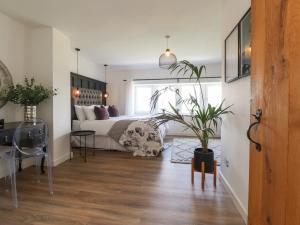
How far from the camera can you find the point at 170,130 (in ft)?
21.5

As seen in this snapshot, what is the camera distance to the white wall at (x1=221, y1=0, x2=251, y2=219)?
70.3 inches

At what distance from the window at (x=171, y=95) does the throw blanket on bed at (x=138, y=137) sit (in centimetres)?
224

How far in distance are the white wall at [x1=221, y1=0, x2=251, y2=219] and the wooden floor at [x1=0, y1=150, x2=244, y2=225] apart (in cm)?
22

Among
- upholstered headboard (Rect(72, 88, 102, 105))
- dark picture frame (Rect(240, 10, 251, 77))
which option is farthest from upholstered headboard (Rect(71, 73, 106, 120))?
dark picture frame (Rect(240, 10, 251, 77))

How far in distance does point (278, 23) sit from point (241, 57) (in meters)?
1.35

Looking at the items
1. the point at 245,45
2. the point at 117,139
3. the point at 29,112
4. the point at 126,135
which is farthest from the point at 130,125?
the point at 245,45

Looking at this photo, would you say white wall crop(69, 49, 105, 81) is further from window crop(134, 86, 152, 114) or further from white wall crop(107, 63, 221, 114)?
window crop(134, 86, 152, 114)

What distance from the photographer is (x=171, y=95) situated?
265 inches

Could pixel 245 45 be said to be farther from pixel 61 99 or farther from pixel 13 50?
pixel 13 50

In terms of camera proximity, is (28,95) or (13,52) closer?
(28,95)

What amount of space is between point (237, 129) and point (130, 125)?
2.47 metres

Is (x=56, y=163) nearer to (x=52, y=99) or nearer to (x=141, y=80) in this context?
(x=52, y=99)

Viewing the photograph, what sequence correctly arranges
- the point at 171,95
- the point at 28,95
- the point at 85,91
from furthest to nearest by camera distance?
the point at 171,95, the point at 85,91, the point at 28,95

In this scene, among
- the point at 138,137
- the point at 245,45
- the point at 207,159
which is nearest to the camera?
the point at 245,45
